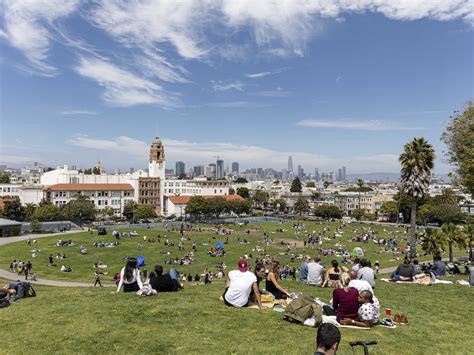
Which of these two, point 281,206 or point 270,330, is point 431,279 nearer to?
point 270,330

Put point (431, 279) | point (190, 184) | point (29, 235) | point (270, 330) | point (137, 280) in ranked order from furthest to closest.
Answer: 1. point (190, 184)
2. point (29, 235)
3. point (431, 279)
4. point (137, 280)
5. point (270, 330)

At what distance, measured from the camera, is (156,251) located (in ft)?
178

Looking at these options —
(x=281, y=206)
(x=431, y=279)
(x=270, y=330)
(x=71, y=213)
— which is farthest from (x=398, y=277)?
(x=281, y=206)

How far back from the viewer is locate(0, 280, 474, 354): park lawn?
917cm

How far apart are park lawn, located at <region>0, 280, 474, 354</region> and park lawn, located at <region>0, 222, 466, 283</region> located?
1014 inches

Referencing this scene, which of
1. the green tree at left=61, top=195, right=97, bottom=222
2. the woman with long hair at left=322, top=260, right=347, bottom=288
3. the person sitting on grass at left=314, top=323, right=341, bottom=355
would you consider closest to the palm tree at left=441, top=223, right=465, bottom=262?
the woman with long hair at left=322, top=260, right=347, bottom=288

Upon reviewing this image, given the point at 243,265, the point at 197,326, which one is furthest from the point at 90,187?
the point at 197,326

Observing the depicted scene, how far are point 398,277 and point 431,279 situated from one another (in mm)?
1520

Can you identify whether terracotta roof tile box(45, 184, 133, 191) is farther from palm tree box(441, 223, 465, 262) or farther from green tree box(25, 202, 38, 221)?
palm tree box(441, 223, 465, 262)

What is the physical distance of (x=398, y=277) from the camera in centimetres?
1953

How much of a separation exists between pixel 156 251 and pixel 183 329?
4558cm

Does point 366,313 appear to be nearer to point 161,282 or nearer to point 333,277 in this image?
point 333,277

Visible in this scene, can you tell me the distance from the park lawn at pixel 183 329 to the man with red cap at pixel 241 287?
0.35 metres

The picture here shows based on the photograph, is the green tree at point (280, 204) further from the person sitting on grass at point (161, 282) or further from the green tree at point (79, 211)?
the person sitting on grass at point (161, 282)
